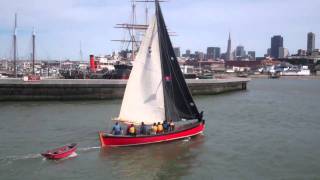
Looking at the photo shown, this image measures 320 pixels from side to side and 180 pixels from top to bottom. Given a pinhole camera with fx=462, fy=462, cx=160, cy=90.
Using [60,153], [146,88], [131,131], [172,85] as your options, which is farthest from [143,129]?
[60,153]

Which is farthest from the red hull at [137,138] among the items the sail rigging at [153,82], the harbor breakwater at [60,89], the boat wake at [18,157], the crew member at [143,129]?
the harbor breakwater at [60,89]

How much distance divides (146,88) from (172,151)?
18.1 ft

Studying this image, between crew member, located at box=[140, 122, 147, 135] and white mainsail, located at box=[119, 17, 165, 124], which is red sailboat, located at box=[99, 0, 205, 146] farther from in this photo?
crew member, located at box=[140, 122, 147, 135]

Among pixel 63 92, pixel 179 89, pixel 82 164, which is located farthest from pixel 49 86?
pixel 82 164

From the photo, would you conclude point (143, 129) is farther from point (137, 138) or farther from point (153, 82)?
point (153, 82)

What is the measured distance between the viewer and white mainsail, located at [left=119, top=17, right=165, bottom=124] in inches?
1391

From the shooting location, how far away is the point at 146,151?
32.9 metres

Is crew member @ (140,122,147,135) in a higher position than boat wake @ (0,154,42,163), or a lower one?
higher

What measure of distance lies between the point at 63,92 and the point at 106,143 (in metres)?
37.0

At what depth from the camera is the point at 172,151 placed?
109ft

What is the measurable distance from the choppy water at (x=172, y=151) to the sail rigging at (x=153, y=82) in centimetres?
279

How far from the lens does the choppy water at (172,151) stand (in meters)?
27.9

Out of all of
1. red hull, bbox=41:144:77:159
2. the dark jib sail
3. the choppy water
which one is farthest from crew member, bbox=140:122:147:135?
red hull, bbox=41:144:77:159

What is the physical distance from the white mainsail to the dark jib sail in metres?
0.52
